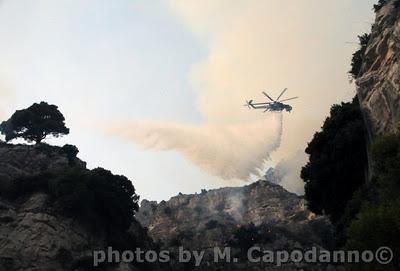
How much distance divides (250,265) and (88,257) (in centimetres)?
3130

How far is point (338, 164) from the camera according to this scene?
174 feet

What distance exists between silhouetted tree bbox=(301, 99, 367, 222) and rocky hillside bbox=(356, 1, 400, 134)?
317 centimetres

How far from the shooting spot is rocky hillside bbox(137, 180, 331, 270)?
9838cm

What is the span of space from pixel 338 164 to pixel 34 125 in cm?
6860

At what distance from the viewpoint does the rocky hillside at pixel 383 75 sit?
155 feet

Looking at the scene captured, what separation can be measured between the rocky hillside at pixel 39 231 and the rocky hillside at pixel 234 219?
2223 cm

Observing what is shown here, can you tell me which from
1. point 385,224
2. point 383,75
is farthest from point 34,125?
point 385,224

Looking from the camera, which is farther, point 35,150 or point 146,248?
point 35,150

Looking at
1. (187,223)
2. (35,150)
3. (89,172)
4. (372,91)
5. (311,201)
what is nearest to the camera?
(372,91)

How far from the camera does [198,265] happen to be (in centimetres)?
8431

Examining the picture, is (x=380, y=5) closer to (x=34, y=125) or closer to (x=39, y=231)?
(x=39, y=231)

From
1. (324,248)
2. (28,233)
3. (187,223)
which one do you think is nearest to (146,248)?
(28,233)

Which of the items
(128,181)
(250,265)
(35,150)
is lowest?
(250,265)

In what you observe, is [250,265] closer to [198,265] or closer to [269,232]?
[198,265]
